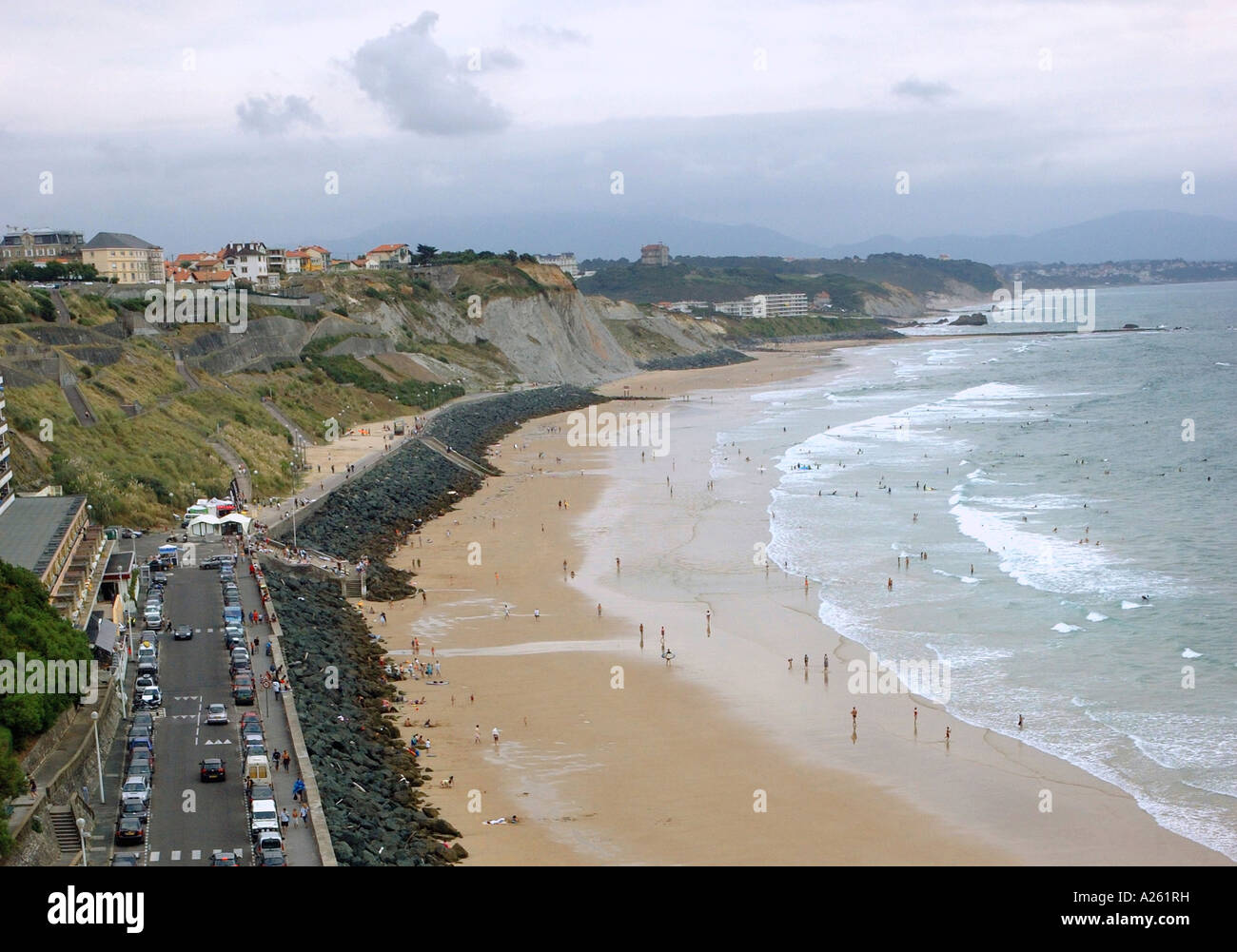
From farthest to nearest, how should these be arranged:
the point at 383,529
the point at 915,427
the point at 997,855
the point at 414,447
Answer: the point at 915,427, the point at 414,447, the point at 383,529, the point at 997,855

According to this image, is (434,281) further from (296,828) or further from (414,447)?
(296,828)

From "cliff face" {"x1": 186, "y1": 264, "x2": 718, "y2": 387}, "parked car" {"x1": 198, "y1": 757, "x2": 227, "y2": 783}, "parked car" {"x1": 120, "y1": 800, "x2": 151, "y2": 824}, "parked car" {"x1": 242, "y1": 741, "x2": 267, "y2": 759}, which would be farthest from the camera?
"cliff face" {"x1": 186, "y1": 264, "x2": 718, "y2": 387}

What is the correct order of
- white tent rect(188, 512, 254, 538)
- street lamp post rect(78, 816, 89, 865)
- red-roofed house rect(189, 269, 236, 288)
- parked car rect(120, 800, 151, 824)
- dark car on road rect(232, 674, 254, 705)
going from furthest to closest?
red-roofed house rect(189, 269, 236, 288) → white tent rect(188, 512, 254, 538) → dark car on road rect(232, 674, 254, 705) → parked car rect(120, 800, 151, 824) → street lamp post rect(78, 816, 89, 865)

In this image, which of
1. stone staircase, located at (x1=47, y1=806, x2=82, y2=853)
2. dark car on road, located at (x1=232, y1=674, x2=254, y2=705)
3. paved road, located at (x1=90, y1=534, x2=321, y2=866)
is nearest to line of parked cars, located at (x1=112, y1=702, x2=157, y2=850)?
paved road, located at (x1=90, y1=534, x2=321, y2=866)

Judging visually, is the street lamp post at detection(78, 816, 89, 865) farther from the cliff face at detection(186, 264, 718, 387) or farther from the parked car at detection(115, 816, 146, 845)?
the cliff face at detection(186, 264, 718, 387)

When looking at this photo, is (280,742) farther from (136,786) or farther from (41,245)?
(41,245)
